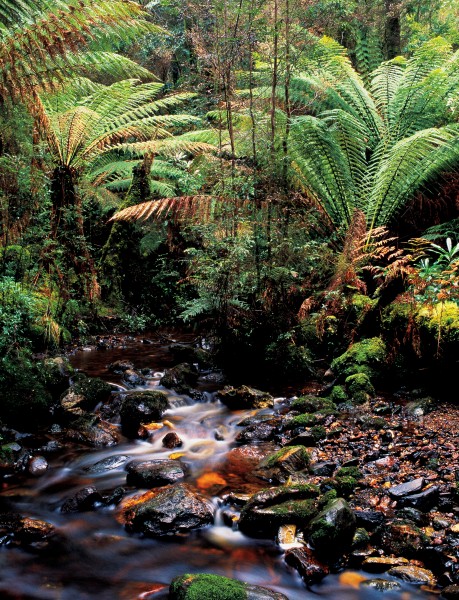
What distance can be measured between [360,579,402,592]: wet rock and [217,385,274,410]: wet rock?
219cm

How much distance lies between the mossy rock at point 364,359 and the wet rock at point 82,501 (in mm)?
2478

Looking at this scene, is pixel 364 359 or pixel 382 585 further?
pixel 364 359

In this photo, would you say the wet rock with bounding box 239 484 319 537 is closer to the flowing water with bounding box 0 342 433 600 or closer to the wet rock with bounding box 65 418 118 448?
the flowing water with bounding box 0 342 433 600

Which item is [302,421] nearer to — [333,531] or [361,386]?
[361,386]

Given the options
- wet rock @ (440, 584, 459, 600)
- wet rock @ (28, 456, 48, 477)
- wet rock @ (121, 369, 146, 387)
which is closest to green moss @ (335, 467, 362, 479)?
wet rock @ (440, 584, 459, 600)

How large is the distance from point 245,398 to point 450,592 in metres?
2.53

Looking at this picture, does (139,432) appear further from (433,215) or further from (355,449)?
(433,215)

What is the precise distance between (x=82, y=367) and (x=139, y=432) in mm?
1782

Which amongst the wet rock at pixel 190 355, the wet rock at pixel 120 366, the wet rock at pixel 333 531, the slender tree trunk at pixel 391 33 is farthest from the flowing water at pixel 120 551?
the slender tree trunk at pixel 391 33

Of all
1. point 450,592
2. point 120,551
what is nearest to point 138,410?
point 120,551

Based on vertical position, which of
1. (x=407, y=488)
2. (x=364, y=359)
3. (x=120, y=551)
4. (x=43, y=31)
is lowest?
(x=120, y=551)

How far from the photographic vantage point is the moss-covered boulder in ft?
6.73

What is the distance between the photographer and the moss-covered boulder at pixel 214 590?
2.05m

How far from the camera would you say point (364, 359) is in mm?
4461
